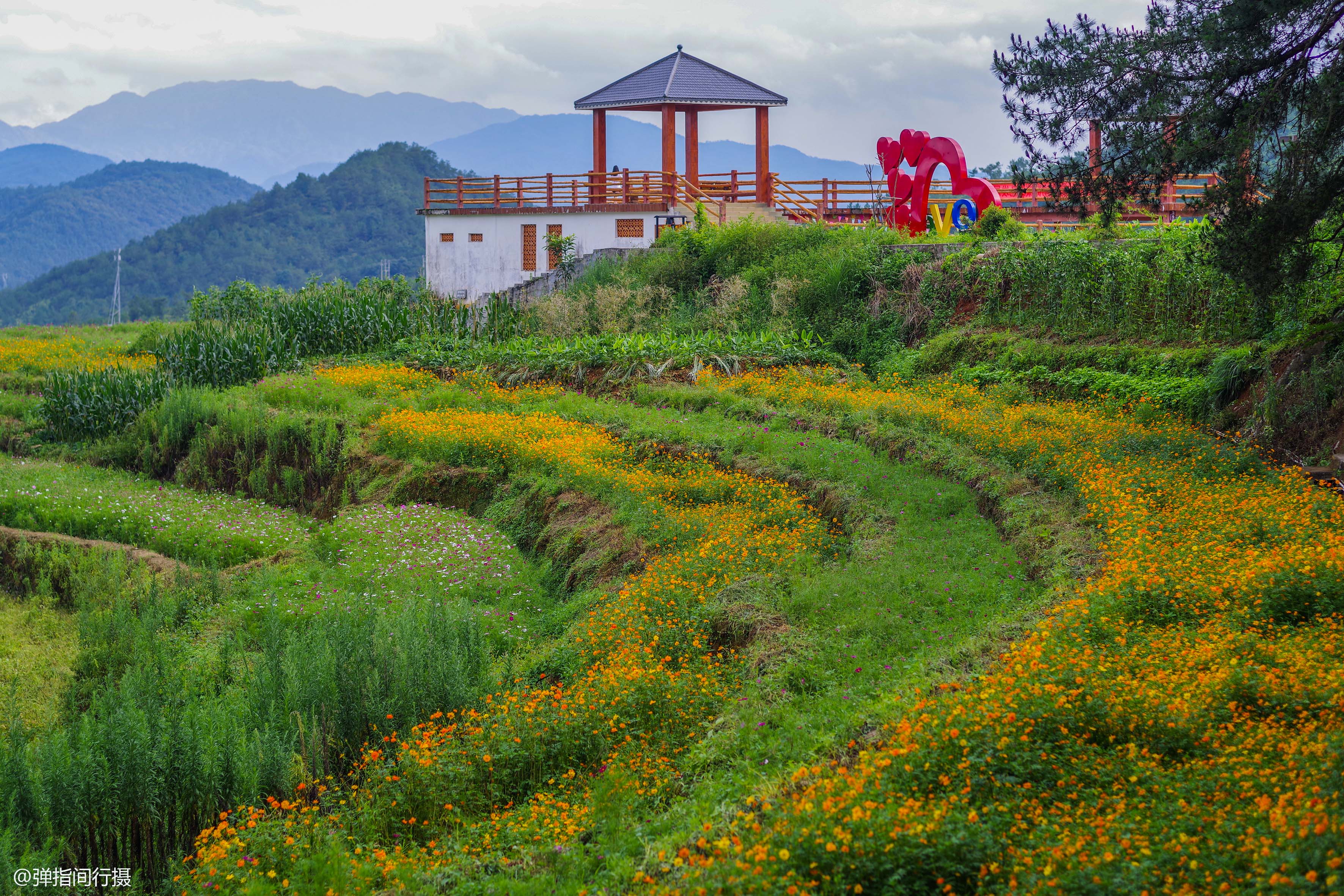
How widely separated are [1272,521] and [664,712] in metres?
4.76

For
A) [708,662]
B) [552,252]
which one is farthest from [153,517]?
[552,252]

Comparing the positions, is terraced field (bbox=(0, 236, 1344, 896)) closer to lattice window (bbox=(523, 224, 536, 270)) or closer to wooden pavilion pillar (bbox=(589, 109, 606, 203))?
lattice window (bbox=(523, 224, 536, 270))

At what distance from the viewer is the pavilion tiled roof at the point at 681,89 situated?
3053 cm

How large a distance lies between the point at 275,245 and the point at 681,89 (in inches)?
2083

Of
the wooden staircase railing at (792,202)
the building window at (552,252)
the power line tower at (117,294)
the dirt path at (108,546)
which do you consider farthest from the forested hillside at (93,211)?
the dirt path at (108,546)

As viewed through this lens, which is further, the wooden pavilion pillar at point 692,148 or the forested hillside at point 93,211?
the forested hillside at point 93,211

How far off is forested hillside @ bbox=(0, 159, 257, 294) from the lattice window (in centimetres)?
8471

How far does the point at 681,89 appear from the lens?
3072 centimetres

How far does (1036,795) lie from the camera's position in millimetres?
4750

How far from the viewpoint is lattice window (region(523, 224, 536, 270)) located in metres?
31.0

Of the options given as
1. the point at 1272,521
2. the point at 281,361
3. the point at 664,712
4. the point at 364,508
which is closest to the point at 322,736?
the point at 664,712

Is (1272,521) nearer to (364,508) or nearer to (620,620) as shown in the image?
(620,620)

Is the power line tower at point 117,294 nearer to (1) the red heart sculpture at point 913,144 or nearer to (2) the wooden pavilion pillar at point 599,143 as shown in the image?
(2) the wooden pavilion pillar at point 599,143

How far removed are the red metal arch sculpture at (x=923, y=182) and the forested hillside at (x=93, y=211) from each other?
3676 inches
